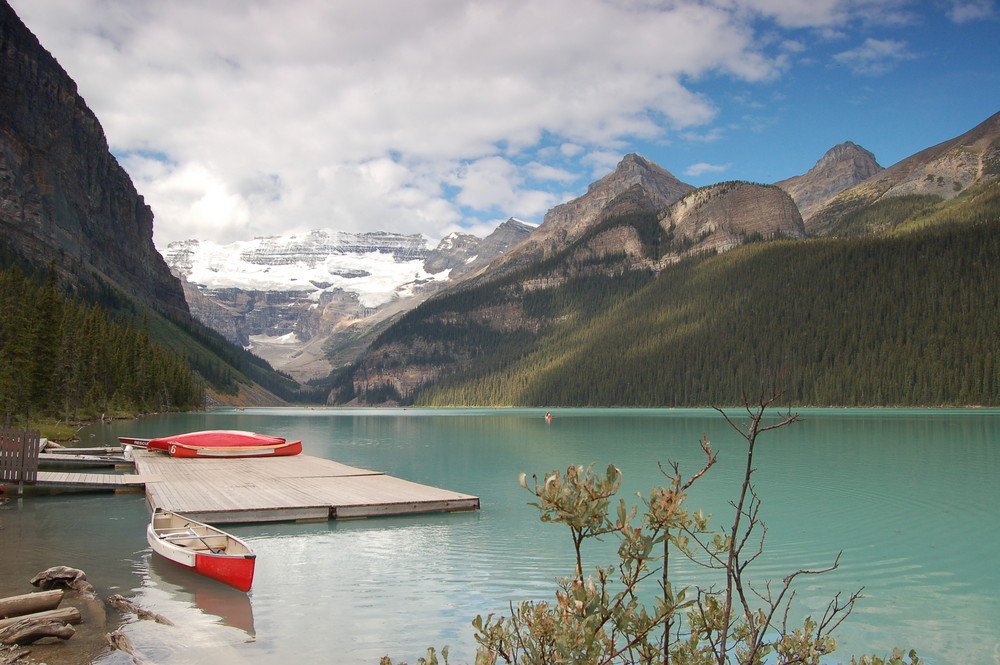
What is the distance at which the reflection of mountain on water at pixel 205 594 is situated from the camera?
13820mm

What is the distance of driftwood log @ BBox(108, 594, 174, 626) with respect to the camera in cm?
1322

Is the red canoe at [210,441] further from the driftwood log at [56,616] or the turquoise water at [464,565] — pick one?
the driftwood log at [56,616]

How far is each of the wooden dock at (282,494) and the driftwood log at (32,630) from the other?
10834 millimetres

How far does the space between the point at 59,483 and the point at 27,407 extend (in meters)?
30.5

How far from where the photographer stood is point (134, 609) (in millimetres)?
13602

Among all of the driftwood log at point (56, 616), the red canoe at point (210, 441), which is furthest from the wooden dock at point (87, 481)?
the driftwood log at point (56, 616)

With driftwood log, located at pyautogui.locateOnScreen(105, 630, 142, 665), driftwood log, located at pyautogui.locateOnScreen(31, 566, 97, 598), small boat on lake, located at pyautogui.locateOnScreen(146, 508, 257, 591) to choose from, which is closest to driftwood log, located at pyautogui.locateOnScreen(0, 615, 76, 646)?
driftwood log, located at pyautogui.locateOnScreen(105, 630, 142, 665)

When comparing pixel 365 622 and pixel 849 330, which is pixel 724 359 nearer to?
pixel 849 330

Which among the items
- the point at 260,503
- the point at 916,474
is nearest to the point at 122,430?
the point at 260,503

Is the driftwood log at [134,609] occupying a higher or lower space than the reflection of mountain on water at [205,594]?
higher

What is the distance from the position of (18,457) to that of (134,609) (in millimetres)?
17782

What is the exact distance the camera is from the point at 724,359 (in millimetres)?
193875

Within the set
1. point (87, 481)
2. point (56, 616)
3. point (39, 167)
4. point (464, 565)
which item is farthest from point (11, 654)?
point (39, 167)

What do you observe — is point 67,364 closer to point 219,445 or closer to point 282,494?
point 219,445
